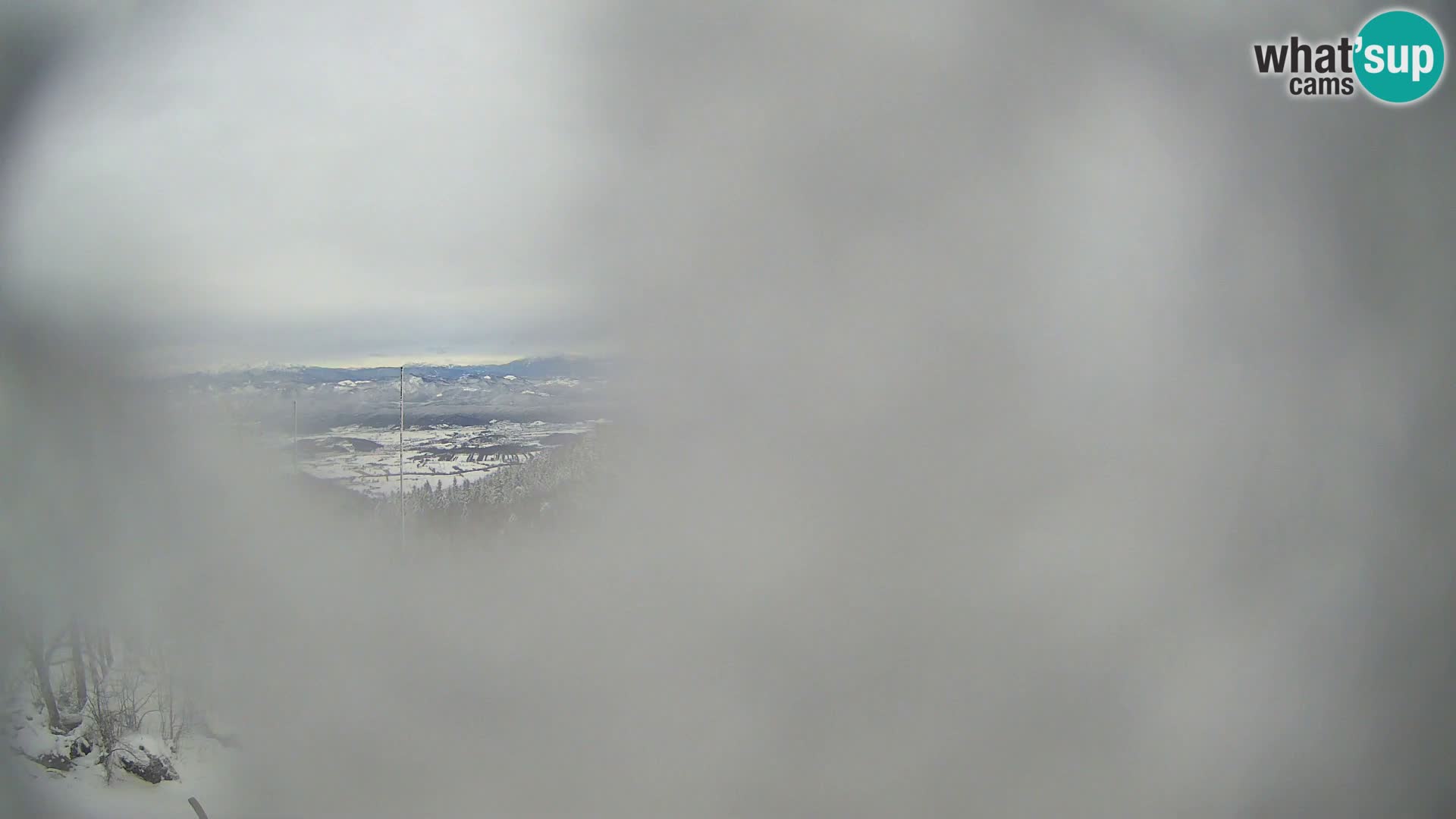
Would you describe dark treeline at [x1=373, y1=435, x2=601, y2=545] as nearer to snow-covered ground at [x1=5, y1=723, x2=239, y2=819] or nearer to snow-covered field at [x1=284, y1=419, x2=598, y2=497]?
snow-covered field at [x1=284, y1=419, x2=598, y2=497]

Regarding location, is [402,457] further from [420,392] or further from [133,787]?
[133,787]

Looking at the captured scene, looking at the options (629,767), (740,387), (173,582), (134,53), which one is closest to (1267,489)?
(740,387)

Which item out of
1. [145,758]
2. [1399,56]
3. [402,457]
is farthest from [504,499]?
[1399,56]

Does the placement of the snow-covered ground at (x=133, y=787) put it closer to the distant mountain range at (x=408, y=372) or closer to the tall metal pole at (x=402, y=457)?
the tall metal pole at (x=402, y=457)

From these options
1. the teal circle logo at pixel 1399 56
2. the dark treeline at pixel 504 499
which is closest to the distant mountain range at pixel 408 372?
the dark treeline at pixel 504 499

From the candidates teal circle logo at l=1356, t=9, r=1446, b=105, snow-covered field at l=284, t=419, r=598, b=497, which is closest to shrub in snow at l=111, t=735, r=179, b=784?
snow-covered field at l=284, t=419, r=598, b=497
